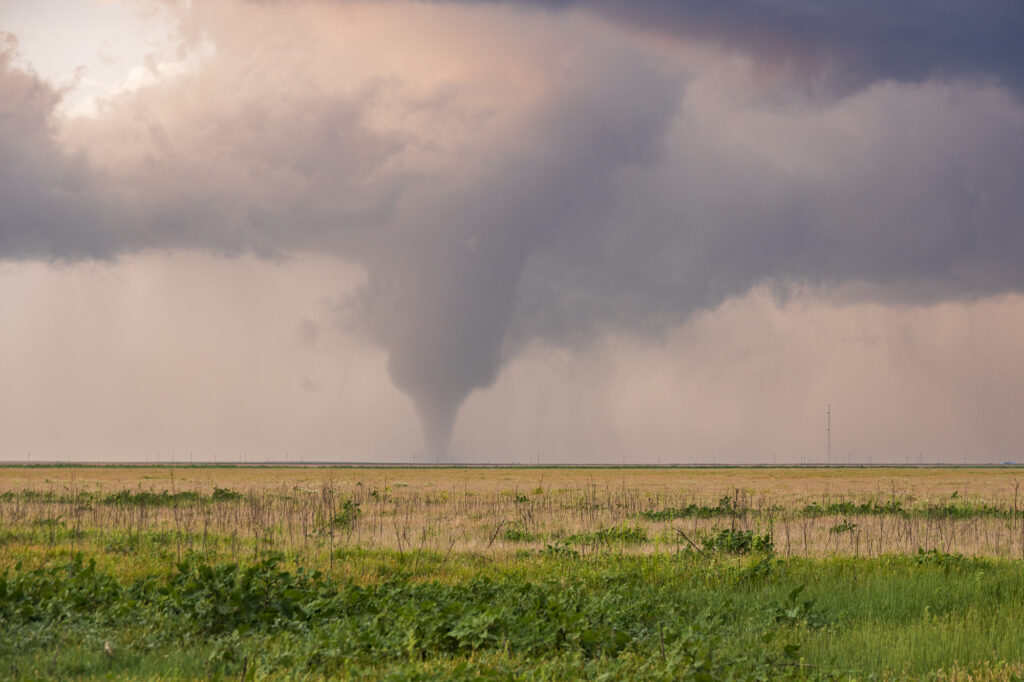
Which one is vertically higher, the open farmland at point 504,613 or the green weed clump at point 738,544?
the open farmland at point 504,613

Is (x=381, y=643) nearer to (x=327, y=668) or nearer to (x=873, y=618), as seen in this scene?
(x=327, y=668)

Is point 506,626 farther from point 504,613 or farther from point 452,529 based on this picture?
point 452,529

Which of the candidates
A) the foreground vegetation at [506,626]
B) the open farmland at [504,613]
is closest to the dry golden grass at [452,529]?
the open farmland at [504,613]

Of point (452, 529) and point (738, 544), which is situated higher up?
point (738, 544)

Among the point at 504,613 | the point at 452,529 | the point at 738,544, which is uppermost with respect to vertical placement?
the point at 504,613

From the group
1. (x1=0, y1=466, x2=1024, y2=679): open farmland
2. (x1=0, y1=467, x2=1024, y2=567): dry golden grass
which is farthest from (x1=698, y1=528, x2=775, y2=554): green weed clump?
(x1=0, y1=467, x2=1024, y2=567): dry golden grass

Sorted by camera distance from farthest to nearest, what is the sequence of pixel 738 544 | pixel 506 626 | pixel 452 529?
pixel 452 529
pixel 738 544
pixel 506 626

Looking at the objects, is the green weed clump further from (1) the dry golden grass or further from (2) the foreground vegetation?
(2) the foreground vegetation

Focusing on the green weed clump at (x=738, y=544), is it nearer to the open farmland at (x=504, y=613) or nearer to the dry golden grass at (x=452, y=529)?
the open farmland at (x=504, y=613)

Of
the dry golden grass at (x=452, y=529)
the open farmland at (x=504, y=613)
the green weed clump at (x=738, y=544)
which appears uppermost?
the open farmland at (x=504, y=613)

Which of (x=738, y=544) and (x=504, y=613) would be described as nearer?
(x=504, y=613)

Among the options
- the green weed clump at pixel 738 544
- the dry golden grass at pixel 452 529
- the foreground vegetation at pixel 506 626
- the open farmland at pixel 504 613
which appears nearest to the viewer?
the foreground vegetation at pixel 506 626

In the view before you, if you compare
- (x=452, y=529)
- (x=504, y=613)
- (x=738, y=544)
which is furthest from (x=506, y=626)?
(x=452, y=529)

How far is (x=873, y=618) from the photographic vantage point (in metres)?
12.1
